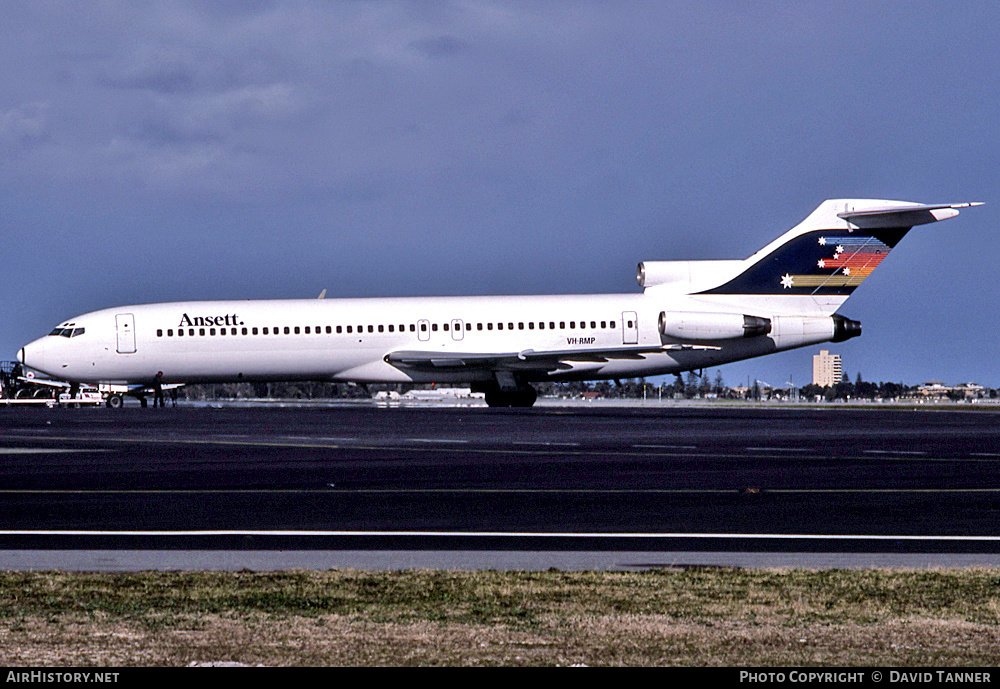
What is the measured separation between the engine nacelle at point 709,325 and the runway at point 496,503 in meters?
22.2

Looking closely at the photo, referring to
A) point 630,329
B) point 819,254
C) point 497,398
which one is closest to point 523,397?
point 497,398

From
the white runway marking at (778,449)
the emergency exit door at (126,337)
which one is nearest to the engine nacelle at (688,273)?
the emergency exit door at (126,337)

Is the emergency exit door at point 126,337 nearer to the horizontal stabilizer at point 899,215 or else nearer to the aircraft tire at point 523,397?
the aircraft tire at point 523,397

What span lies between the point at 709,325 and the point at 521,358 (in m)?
7.50

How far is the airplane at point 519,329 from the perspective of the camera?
167 ft

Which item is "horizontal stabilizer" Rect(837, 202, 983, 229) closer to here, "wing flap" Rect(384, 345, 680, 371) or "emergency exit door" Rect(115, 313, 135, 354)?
"wing flap" Rect(384, 345, 680, 371)

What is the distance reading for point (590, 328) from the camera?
52.1 m

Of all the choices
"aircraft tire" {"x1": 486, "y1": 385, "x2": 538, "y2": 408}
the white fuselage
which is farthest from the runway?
"aircraft tire" {"x1": 486, "y1": 385, "x2": 538, "y2": 408}

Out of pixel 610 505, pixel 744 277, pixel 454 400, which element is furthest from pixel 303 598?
pixel 454 400

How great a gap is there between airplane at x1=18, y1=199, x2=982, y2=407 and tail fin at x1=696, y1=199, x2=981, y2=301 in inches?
1.8

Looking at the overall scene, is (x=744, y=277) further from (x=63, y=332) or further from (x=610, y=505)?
(x=610, y=505)

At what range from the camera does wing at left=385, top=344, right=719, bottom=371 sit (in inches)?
1950

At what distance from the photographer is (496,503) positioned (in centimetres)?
1495
